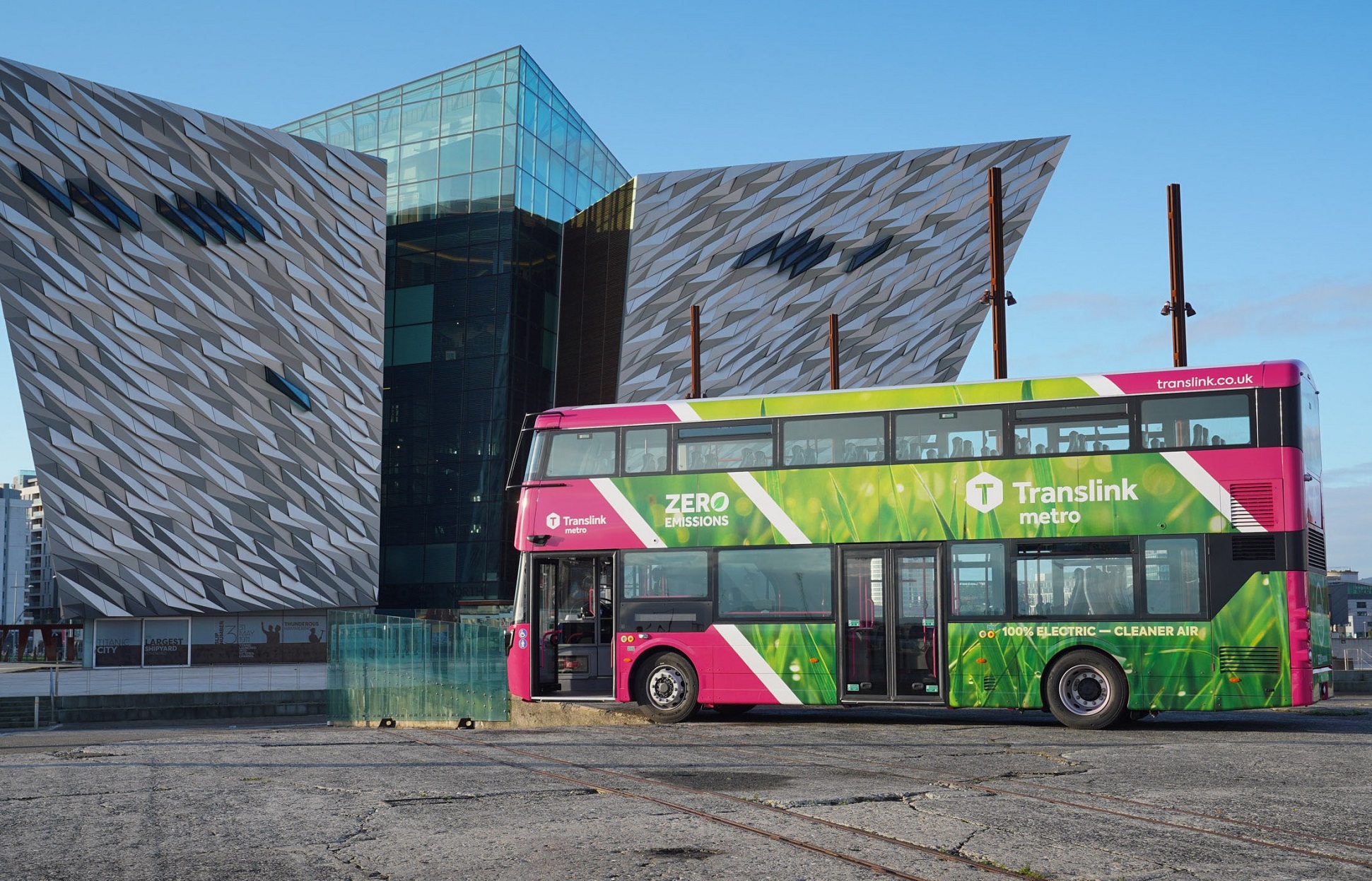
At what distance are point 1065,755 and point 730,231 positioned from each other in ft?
120

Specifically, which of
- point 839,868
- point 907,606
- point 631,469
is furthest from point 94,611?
point 839,868

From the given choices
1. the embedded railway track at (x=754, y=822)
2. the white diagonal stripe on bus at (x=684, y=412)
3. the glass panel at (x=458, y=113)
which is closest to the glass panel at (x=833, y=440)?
the white diagonal stripe on bus at (x=684, y=412)

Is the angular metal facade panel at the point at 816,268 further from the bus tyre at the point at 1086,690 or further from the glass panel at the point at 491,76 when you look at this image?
the bus tyre at the point at 1086,690

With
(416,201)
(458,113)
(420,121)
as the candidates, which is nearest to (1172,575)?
(458,113)

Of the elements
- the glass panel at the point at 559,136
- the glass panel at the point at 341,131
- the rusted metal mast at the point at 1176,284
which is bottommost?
the rusted metal mast at the point at 1176,284

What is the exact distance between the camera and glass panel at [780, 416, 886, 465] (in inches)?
631

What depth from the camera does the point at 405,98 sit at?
5347cm

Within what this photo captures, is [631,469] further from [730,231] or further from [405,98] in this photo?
[405,98]

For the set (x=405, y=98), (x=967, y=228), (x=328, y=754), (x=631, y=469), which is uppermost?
(x=405, y=98)

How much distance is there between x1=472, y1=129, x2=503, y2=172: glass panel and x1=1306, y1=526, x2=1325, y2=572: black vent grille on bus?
133ft

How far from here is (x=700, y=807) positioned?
876 centimetres

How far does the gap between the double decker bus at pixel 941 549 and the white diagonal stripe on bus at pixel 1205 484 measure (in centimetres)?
3

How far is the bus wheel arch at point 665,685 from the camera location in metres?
17.0

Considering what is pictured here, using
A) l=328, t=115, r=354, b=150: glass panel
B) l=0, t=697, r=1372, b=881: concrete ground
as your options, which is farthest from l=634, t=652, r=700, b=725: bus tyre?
l=328, t=115, r=354, b=150: glass panel
